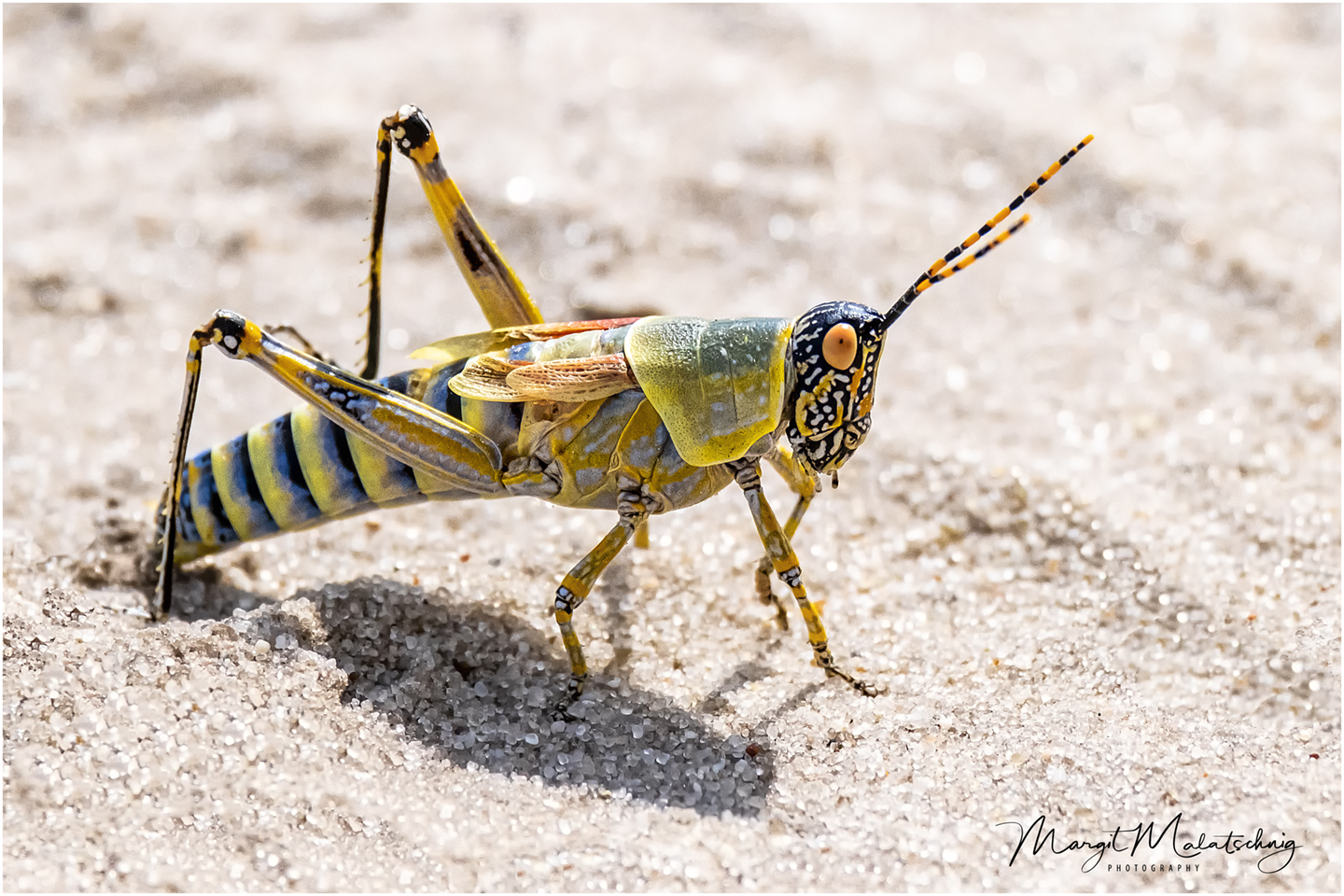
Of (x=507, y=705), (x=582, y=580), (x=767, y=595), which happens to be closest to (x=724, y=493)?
(x=767, y=595)

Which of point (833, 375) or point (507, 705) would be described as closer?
point (833, 375)

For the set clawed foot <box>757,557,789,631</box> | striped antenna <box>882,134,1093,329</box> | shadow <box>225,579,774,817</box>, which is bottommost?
Answer: shadow <box>225,579,774,817</box>

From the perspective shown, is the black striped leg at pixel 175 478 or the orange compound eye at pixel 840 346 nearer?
the orange compound eye at pixel 840 346

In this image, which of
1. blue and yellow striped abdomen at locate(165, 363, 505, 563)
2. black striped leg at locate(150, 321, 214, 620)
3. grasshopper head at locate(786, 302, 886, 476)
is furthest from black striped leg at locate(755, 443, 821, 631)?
black striped leg at locate(150, 321, 214, 620)

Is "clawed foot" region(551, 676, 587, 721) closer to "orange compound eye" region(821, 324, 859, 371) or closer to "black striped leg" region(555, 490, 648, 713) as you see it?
"black striped leg" region(555, 490, 648, 713)

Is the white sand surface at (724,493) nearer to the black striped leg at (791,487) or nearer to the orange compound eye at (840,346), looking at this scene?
the black striped leg at (791,487)

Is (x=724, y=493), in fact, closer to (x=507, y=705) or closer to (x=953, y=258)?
(x=507, y=705)

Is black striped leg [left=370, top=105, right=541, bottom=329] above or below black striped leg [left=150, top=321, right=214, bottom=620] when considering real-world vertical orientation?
above

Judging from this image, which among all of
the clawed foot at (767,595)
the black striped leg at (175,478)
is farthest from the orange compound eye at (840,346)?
the black striped leg at (175,478)
